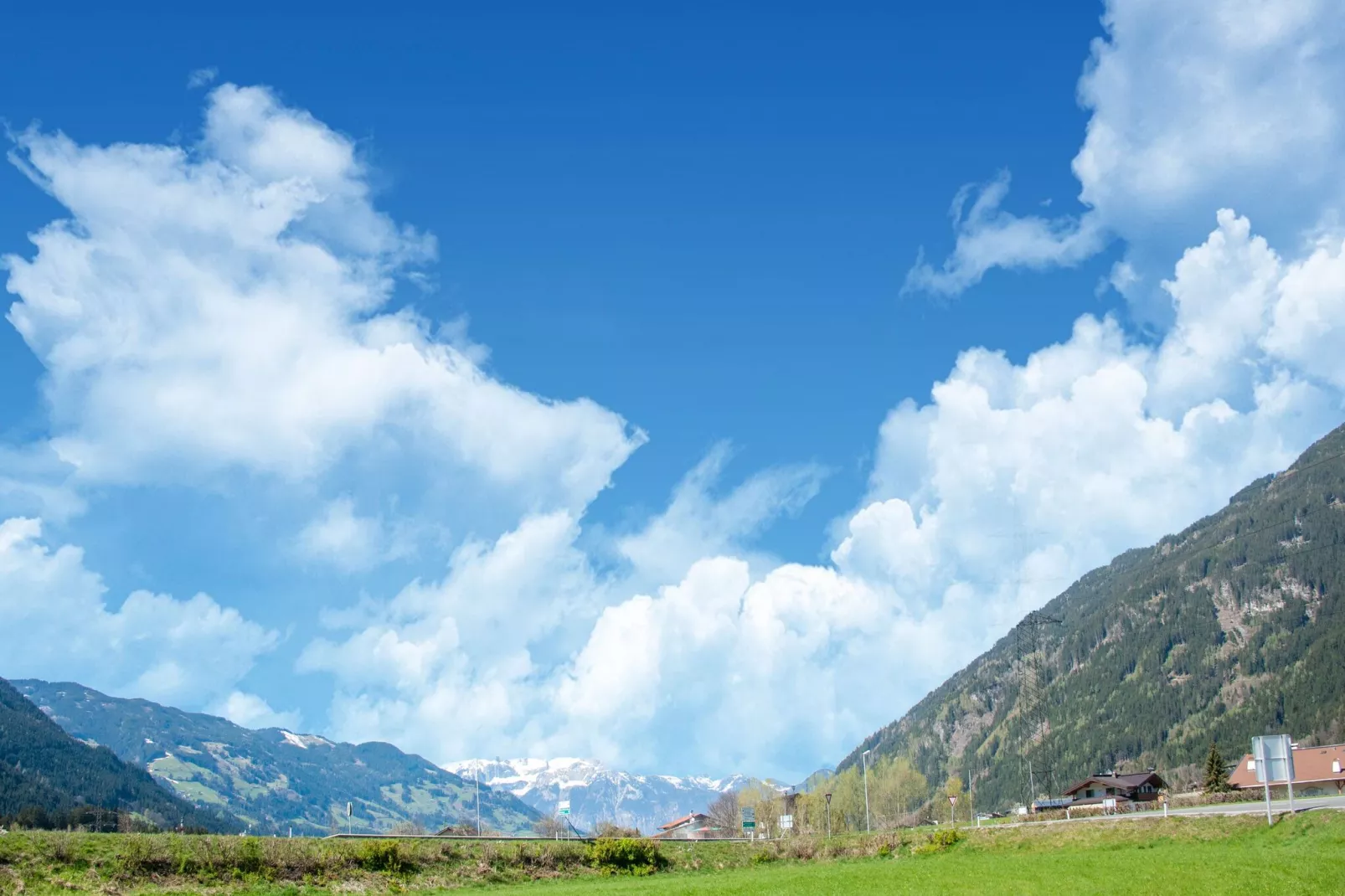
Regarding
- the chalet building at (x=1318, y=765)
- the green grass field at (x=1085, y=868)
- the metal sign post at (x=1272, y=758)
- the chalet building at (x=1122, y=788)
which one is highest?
the metal sign post at (x=1272, y=758)

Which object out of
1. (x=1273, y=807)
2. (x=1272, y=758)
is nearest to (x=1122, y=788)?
(x=1273, y=807)

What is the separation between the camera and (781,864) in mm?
74188

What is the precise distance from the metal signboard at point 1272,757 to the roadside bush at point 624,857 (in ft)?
133

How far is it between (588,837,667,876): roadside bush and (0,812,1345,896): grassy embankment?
2.37 feet

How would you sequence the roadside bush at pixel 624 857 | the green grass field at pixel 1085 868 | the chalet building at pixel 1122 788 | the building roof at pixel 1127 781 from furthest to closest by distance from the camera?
the building roof at pixel 1127 781 → the chalet building at pixel 1122 788 → the roadside bush at pixel 624 857 → the green grass field at pixel 1085 868

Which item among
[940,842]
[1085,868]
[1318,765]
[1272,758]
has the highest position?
[1272,758]

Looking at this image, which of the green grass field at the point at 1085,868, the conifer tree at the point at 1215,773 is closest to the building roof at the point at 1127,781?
the conifer tree at the point at 1215,773

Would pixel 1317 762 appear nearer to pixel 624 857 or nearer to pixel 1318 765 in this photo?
pixel 1318 765

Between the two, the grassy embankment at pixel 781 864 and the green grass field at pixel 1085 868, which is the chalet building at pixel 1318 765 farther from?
the green grass field at pixel 1085 868

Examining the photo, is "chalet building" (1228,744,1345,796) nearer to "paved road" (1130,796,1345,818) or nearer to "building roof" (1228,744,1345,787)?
"building roof" (1228,744,1345,787)

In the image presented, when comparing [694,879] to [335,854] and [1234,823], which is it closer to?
[335,854]

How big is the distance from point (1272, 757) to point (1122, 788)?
116943 mm

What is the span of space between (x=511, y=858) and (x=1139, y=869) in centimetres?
4252

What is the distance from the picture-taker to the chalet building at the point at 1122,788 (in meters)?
156
